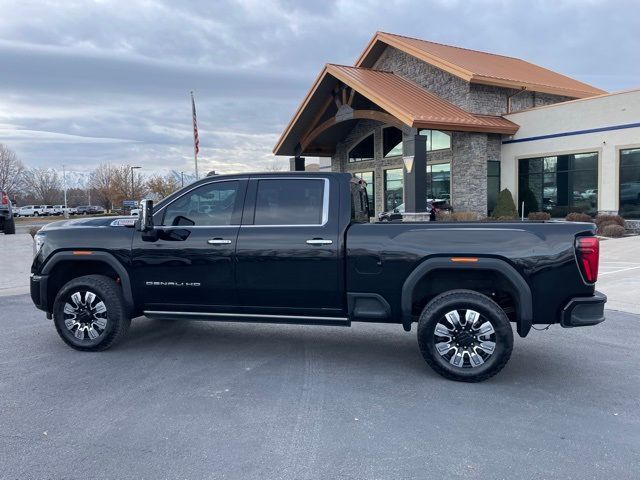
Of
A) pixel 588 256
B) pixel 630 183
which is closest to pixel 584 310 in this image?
pixel 588 256

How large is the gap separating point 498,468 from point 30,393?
154 inches

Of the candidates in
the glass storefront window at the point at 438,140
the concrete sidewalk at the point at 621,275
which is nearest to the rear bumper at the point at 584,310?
→ the concrete sidewalk at the point at 621,275

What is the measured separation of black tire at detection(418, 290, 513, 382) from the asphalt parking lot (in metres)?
0.17

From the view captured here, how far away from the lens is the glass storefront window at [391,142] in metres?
26.0

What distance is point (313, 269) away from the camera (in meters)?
5.17

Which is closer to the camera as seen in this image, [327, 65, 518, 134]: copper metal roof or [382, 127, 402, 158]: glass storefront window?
[327, 65, 518, 134]: copper metal roof

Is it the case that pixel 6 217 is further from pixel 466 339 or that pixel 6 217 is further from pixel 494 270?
pixel 494 270

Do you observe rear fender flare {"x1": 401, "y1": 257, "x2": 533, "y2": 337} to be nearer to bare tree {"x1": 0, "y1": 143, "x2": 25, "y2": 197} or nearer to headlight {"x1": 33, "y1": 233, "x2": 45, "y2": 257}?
headlight {"x1": 33, "y1": 233, "x2": 45, "y2": 257}

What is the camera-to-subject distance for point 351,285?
510 cm

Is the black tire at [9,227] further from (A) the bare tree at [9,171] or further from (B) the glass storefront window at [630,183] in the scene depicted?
(A) the bare tree at [9,171]

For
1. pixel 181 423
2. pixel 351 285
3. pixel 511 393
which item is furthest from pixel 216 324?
pixel 511 393

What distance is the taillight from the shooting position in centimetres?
457

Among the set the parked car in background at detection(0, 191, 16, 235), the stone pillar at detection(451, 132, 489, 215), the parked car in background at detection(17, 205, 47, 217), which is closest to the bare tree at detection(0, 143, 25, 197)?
the parked car in background at detection(17, 205, 47, 217)

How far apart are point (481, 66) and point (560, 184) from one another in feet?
22.4
